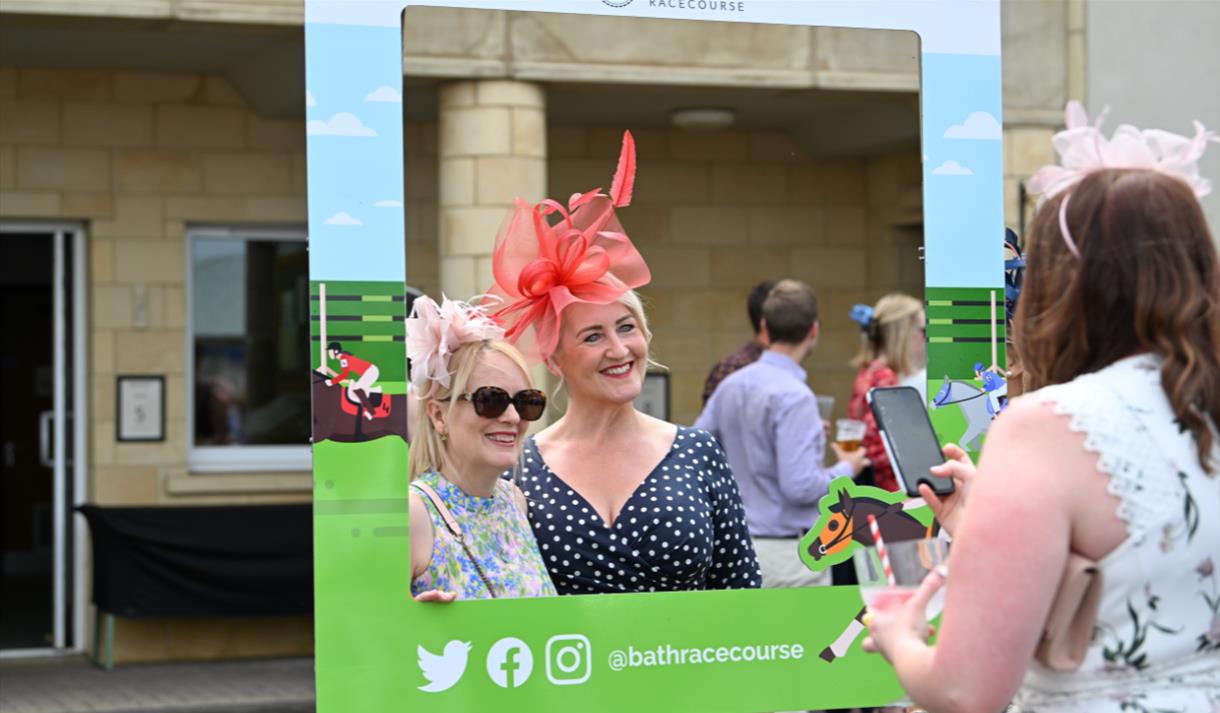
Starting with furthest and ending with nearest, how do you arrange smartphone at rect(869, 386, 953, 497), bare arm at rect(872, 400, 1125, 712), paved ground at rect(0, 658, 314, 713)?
paved ground at rect(0, 658, 314, 713), smartphone at rect(869, 386, 953, 497), bare arm at rect(872, 400, 1125, 712)

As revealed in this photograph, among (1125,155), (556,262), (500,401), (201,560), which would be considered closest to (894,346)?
(556,262)

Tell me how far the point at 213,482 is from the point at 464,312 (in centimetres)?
625

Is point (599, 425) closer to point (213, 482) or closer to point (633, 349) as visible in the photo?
point (633, 349)

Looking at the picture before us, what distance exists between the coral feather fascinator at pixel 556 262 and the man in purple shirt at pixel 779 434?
218 centimetres

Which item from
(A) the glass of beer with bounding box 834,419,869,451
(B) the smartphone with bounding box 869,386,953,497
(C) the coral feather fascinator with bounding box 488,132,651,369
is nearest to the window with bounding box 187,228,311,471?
A: (A) the glass of beer with bounding box 834,419,869,451

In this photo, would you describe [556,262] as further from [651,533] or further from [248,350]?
[248,350]

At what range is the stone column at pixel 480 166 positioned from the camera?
7.62 m

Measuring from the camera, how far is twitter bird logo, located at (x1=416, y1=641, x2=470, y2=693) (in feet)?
9.09

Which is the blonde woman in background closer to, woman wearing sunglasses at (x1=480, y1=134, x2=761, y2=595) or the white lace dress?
woman wearing sunglasses at (x1=480, y1=134, x2=761, y2=595)

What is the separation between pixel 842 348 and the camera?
29.8ft

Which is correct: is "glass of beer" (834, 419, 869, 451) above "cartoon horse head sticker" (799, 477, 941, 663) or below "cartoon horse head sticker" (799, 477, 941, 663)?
above

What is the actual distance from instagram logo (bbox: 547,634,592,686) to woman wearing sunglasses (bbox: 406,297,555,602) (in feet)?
0.54

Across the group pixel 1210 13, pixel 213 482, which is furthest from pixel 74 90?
pixel 1210 13

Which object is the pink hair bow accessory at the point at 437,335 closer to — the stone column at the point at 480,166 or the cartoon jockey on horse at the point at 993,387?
the cartoon jockey on horse at the point at 993,387
